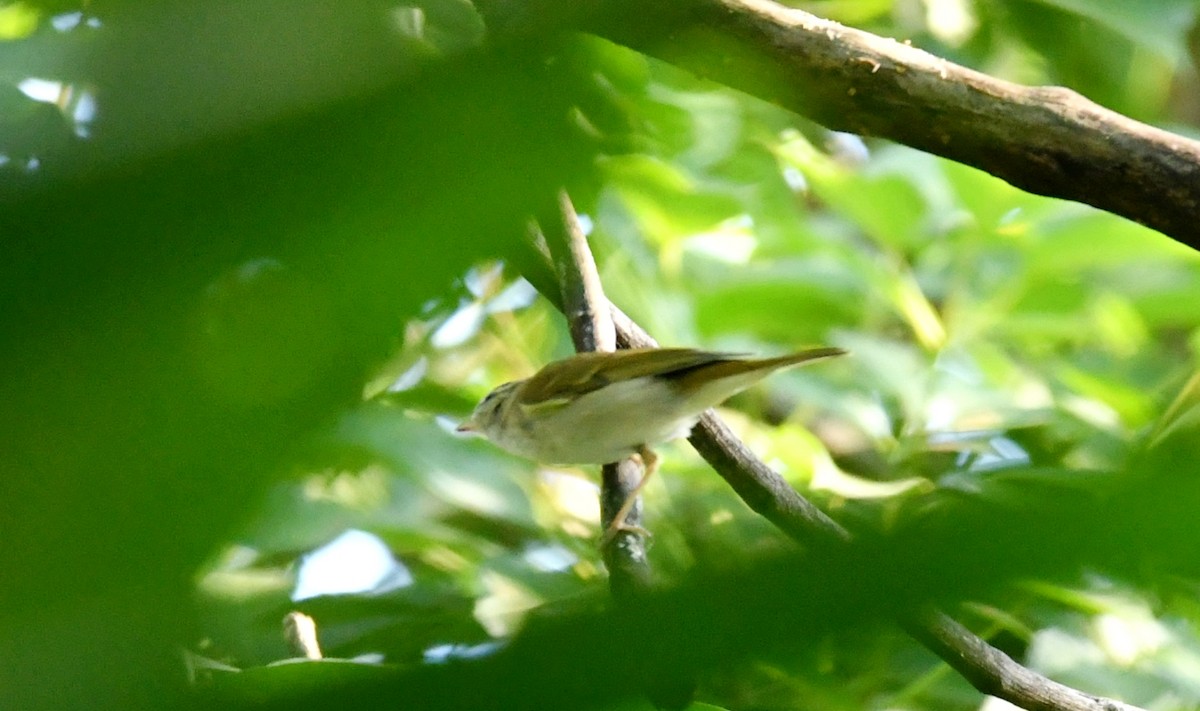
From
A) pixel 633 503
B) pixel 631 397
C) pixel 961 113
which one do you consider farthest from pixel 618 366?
pixel 961 113

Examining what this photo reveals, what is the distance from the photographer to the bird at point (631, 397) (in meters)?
1.78

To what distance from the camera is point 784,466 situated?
7.14 feet

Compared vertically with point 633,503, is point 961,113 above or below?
above

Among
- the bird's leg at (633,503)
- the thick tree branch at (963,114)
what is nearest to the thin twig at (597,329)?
the bird's leg at (633,503)

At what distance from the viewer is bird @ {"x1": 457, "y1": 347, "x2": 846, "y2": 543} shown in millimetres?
1777

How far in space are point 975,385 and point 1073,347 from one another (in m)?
1.38

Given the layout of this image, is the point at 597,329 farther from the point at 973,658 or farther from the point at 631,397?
the point at 973,658

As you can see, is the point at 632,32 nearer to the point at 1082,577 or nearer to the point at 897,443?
the point at 1082,577

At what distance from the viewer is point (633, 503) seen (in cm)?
167

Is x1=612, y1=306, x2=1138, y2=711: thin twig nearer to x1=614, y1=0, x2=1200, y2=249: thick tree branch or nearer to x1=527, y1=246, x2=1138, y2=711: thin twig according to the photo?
x1=527, y1=246, x2=1138, y2=711: thin twig

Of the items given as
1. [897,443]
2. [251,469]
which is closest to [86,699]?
[251,469]

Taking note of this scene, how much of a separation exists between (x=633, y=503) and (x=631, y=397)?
0.20 metres

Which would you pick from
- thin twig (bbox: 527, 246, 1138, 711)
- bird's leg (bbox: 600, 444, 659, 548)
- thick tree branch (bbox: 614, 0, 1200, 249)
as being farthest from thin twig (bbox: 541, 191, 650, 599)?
thick tree branch (bbox: 614, 0, 1200, 249)

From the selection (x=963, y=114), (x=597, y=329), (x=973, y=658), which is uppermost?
(x=963, y=114)
